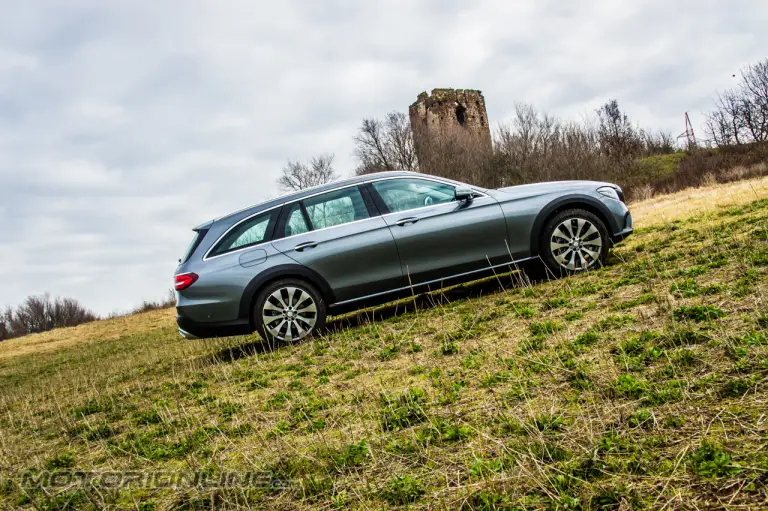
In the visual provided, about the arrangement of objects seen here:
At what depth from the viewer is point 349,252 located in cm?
666

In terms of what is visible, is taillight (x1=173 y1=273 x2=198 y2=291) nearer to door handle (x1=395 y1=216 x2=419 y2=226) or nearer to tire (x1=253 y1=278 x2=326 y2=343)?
tire (x1=253 y1=278 x2=326 y2=343)

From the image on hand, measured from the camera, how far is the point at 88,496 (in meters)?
3.22

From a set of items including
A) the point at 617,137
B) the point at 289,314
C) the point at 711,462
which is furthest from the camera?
the point at 617,137

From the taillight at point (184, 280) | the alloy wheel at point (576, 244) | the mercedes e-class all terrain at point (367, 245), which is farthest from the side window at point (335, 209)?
the alloy wheel at point (576, 244)

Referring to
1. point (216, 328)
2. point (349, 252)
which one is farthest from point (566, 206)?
point (216, 328)

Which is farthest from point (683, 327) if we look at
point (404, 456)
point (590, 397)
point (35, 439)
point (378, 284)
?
point (35, 439)

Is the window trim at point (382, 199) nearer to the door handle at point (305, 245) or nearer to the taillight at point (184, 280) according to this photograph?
the door handle at point (305, 245)

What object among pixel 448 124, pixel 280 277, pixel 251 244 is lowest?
pixel 280 277

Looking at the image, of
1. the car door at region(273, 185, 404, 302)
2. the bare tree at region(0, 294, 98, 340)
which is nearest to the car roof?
the car door at region(273, 185, 404, 302)

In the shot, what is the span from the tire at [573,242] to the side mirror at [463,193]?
0.94m

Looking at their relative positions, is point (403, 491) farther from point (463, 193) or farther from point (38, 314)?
point (38, 314)

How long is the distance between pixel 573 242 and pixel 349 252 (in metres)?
2.57

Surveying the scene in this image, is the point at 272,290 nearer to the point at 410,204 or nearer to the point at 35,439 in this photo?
the point at 410,204

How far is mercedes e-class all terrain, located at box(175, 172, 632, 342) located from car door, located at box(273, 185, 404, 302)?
0.4 inches
